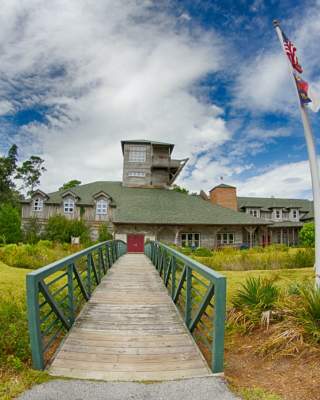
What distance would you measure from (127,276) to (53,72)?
15.5 m

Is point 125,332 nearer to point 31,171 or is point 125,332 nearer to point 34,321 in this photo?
point 34,321

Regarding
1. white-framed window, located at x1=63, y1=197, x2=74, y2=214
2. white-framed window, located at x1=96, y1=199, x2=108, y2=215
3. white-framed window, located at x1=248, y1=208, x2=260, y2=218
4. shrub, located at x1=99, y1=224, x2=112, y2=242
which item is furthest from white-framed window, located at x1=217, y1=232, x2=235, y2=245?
white-framed window, located at x1=63, y1=197, x2=74, y2=214

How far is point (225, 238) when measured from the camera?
A: 24.1m

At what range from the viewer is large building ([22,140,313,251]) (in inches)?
891

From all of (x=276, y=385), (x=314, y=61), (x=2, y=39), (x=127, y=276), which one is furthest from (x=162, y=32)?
(x=276, y=385)

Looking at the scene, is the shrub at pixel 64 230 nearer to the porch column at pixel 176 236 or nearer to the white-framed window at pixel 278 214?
the porch column at pixel 176 236

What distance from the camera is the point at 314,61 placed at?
26.5 feet

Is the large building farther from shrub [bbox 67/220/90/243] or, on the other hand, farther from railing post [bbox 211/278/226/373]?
railing post [bbox 211/278/226/373]

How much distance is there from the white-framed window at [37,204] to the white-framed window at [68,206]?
2.25 metres

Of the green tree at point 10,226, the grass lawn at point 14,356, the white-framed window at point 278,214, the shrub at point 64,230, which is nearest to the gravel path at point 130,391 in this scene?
the grass lawn at point 14,356

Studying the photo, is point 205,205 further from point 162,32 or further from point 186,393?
point 186,393

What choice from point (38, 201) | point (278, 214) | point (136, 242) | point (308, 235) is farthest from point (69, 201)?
point (278, 214)

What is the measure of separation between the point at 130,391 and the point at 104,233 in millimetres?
20116

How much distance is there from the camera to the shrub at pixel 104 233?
21.9 m
